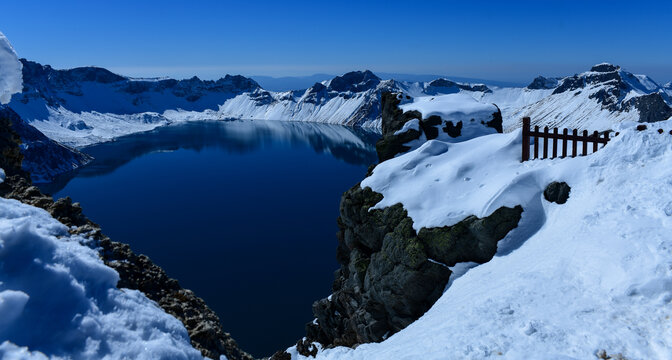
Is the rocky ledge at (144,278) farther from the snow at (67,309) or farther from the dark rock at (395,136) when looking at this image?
the dark rock at (395,136)

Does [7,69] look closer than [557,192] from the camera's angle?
Yes

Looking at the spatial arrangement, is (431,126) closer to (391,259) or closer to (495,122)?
(495,122)

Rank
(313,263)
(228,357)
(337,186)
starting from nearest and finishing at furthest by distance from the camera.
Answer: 1. (228,357)
2. (313,263)
3. (337,186)

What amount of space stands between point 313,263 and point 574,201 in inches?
2274

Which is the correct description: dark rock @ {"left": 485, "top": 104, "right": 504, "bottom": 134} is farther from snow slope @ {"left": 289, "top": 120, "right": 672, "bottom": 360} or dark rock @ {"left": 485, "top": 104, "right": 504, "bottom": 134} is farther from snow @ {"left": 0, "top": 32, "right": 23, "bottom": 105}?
snow @ {"left": 0, "top": 32, "right": 23, "bottom": 105}

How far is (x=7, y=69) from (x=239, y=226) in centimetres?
8121

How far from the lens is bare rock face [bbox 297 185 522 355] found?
17875 mm

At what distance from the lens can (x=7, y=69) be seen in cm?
1187

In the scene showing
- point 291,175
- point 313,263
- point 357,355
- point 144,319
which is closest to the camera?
point 144,319

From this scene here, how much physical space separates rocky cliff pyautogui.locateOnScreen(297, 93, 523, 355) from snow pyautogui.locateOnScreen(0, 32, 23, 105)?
16671 mm

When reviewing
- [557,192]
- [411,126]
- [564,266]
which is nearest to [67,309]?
[564,266]

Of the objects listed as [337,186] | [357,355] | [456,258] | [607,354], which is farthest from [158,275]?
[337,186]

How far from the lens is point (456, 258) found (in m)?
18.2

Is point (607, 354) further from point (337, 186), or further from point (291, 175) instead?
point (291, 175)
